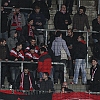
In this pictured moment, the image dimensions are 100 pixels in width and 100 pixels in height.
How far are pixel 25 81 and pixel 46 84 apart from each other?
0.57 metres

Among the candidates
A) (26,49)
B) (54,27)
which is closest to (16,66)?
(26,49)

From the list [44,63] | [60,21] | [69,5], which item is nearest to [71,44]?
[60,21]

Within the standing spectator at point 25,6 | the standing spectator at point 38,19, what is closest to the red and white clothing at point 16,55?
the standing spectator at point 38,19

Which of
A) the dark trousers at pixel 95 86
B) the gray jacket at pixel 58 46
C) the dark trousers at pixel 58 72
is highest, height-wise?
the gray jacket at pixel 58 46

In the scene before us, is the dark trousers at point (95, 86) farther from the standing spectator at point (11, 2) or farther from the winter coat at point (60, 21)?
the standing spectator at point (11, 2)

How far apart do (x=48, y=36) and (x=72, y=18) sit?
1256 mm

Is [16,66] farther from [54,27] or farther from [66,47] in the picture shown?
[54,27]

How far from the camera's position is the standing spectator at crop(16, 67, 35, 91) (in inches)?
624

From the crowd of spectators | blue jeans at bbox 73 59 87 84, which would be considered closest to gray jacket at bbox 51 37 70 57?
the crowd of spectators

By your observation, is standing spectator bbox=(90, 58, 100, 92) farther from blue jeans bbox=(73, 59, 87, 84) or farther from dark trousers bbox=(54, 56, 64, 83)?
dark trousers bbox=(54, 56, 64, 83)

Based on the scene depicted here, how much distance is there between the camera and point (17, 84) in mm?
15945

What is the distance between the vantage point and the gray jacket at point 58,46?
56.7 feet

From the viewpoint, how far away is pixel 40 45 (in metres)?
17.5

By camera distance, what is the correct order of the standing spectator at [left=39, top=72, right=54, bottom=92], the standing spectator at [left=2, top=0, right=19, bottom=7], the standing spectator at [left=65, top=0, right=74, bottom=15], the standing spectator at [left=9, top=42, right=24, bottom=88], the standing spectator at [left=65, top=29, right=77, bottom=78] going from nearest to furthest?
the standing spectator at [left=39, top=72, right=54, bottom=92] → the standing spectator at [left=9, top=42, right=24, bottom=88] → the standing spectator at [left=65, top=29, right=77, bottom=78] → the standing spectator at [left=2, top=0, right=19, bottom=7] → the standing spectator at [left=65, top=0, right=74, bottom=15]
